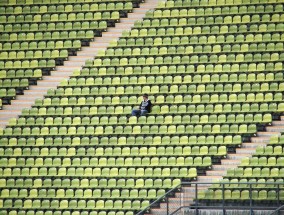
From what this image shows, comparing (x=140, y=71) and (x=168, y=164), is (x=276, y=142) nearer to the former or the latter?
(x=168, y=164)

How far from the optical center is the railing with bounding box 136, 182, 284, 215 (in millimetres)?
18453

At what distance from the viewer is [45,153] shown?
2164 centimetres

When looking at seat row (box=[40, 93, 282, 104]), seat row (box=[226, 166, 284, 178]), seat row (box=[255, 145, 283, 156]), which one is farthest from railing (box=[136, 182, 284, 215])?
seat row (box=[40, 93, 282, 104])

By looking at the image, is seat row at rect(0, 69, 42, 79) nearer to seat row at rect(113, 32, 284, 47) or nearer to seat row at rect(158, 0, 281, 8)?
seat row at rect(113, 32, 284, 47)

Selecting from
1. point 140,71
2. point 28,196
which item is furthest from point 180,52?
point 28,196

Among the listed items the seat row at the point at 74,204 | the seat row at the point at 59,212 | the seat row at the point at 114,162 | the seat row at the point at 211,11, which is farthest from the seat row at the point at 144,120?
the seat row at the point at 211,11

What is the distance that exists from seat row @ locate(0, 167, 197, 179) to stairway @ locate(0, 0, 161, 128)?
6.02 ft

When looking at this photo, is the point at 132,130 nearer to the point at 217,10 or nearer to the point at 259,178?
the point at 259,178

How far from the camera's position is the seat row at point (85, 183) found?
66.3 ft

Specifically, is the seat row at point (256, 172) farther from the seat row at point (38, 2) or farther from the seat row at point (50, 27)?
the seat row at point (38, 2)

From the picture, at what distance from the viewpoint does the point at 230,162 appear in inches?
801

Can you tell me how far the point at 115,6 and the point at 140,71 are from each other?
2.81m

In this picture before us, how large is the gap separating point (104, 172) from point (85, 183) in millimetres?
497

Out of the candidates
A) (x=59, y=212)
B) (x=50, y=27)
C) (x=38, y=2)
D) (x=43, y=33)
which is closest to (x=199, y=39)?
(x=50, y=27)
